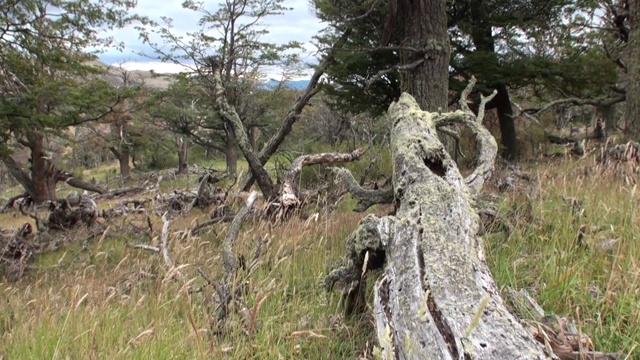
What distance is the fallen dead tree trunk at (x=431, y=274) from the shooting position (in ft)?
4.41

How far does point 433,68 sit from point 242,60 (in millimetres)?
23390

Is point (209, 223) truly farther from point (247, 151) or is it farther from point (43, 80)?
point (43, 80)

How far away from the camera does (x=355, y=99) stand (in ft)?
34.5

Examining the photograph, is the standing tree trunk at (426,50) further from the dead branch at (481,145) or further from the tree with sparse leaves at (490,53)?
the tree with sparse leaves at (490,53)

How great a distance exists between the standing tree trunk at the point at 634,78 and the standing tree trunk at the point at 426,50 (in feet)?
8.96

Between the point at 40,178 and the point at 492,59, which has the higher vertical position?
the point at 492,59

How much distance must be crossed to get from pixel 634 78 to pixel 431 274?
6.38 meters

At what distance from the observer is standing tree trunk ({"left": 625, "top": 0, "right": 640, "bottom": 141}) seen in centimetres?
607

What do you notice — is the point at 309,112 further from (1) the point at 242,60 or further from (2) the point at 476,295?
(2) the point at 476,295

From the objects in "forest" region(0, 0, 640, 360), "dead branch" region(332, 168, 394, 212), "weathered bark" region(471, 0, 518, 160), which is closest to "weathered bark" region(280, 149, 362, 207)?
"forest" region(0, 0, 640, 360)

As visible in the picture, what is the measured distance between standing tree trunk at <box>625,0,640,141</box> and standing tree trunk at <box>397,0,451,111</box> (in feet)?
8.96

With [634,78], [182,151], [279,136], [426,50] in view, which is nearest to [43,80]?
[279,136]

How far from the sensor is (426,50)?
5.86 meters

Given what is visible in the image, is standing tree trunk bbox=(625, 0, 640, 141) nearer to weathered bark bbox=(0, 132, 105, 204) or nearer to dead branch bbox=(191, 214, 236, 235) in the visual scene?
dead branch bbox=(191, 214, 236, 235)
